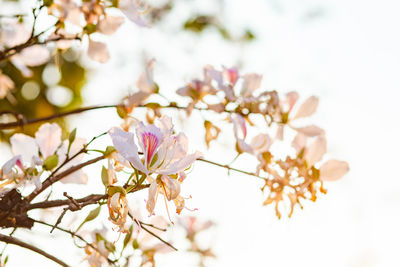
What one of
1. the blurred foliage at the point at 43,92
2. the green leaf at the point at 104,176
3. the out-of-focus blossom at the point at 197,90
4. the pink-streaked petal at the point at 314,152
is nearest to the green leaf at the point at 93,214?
the green leaf at the point at 104,176

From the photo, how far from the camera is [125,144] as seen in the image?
0.57m

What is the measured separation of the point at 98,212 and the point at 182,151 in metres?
0.12

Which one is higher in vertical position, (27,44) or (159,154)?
(27,44)

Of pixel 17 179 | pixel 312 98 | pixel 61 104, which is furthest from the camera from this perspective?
pixel 61 104

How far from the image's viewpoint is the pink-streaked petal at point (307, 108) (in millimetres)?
782

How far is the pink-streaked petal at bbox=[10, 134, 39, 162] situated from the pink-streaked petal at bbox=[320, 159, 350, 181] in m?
0.34

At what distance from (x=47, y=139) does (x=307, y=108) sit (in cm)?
34

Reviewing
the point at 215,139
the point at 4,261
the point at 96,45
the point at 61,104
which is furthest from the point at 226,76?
the point at 61,104

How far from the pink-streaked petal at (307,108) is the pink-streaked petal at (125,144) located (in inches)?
11.0

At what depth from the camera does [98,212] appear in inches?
25.2

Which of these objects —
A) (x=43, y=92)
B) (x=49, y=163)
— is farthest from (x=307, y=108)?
(x=43, y=92)

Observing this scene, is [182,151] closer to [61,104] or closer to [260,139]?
[260,139]

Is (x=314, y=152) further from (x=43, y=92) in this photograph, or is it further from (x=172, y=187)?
(x=43, y=92)

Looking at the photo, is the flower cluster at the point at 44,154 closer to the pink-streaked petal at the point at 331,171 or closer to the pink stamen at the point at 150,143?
the pink stamen at the point at 150,143
